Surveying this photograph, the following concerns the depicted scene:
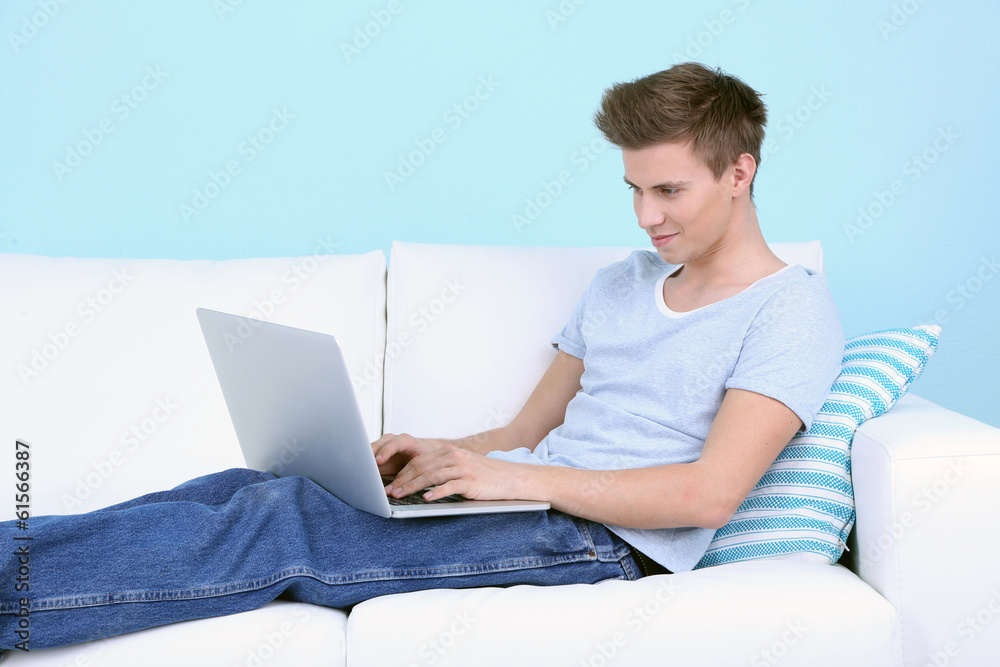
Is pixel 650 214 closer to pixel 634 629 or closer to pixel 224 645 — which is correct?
pixel 634 629

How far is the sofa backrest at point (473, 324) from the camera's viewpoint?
1.64m

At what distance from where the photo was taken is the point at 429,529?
3.80ft

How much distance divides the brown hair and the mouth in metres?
0.11

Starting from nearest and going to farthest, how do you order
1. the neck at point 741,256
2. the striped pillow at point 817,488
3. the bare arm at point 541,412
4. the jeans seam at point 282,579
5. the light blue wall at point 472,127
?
the jeans seam at point 282,579 → the striped pillow at point 817,488 → the neck at point 741,256 → the bare arm at point 541,412 → the light blue wall at point 472,127

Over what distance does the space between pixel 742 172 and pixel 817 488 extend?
0.49 m

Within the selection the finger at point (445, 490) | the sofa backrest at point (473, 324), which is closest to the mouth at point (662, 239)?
the sofa backrest at point (473, 324)

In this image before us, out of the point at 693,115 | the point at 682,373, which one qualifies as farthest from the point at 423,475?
the point at 693,115

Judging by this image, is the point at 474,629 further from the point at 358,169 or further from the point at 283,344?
the point at 358,169

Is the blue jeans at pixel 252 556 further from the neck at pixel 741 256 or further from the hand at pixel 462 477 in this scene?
the neck at pixel 741 256

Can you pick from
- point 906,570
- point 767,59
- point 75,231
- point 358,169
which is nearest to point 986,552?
point 906,570

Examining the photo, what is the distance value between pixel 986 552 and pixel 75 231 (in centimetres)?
202

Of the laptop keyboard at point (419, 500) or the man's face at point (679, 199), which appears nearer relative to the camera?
the laptop keyboard at point (419, 500)

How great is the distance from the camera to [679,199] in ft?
4.21

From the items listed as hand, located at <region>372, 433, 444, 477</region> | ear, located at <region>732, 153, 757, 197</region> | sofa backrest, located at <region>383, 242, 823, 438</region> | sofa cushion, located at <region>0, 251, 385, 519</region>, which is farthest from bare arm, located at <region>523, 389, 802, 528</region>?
sofa cushion, located at <region>0, 251, 385, 519</region>
